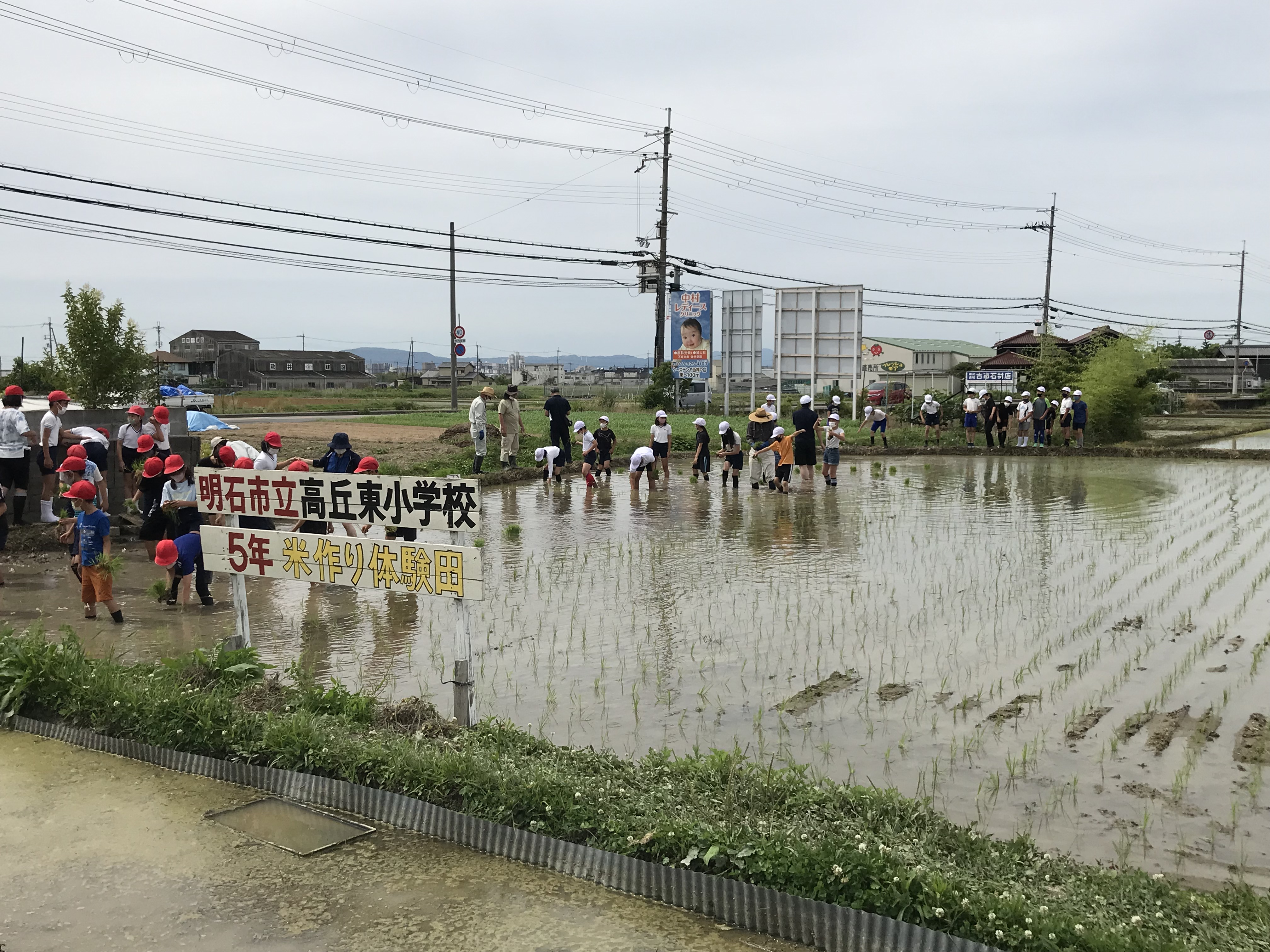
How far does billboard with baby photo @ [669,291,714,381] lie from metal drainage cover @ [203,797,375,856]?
4036 centimetres

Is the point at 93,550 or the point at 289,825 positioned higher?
the point at 93,550

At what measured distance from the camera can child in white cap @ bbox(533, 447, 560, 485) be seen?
19.9 meters

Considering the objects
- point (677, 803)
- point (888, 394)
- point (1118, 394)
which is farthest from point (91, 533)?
point (888, 394)

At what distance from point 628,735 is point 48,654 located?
3.73 metres

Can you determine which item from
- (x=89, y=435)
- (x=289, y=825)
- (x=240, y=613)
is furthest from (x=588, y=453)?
(x=289, y=825)

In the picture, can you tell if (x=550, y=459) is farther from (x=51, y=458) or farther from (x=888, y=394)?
(x=888, y=394)

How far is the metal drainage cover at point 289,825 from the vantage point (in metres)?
4.88

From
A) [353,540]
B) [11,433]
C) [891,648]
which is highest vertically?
[11,433]

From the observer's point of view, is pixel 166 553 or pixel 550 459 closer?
pixel 166 553

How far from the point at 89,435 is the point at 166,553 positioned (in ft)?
15.4

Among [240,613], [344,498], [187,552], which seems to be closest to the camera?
[344,498]

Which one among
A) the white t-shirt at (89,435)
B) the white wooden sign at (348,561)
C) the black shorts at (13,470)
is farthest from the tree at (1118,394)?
the white wooden sign at (348,561)

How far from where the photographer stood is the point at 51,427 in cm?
1234

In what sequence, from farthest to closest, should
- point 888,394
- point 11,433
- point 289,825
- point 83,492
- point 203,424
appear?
point 888,394, point 203,424, point 11,433, point 83,492, point 289,825
